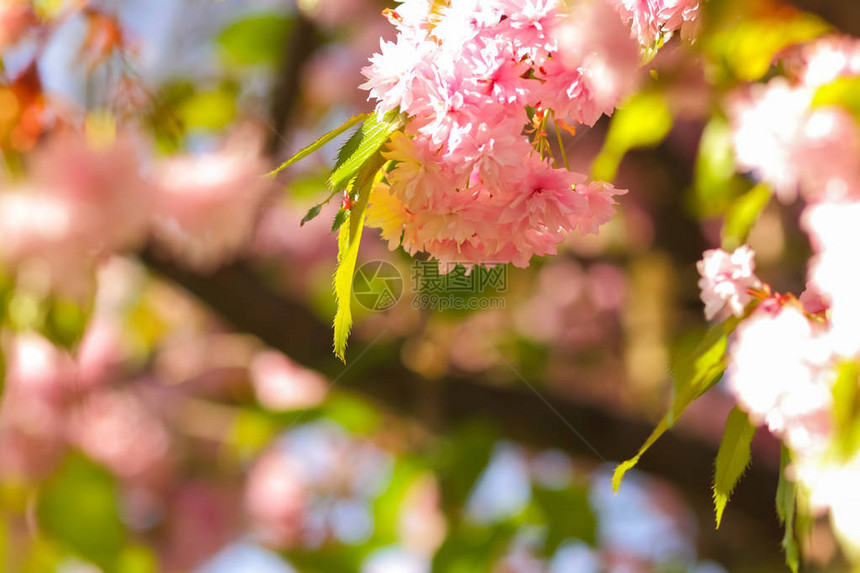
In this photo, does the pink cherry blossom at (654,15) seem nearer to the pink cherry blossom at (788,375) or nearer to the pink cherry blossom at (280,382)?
the pink cherry blossom at (788,375)

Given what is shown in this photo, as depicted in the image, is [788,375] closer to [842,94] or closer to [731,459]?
[731,459]

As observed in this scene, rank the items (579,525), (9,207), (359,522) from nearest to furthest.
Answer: (9,207)
(579,525)
(359,522)

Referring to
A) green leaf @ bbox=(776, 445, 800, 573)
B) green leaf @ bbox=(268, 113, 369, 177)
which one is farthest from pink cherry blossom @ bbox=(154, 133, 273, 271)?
green leaf @ bbox=(776, 445, 800, 573)

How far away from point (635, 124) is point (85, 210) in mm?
499

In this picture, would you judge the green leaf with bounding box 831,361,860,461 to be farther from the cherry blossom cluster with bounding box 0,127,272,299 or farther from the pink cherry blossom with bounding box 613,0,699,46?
the cherry blossom cluster with bounding box 0,127,272,299

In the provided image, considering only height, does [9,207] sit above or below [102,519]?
above

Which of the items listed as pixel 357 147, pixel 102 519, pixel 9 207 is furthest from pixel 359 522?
pixel 357 147

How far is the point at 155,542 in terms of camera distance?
64.9 inches

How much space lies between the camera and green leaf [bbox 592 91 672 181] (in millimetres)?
596

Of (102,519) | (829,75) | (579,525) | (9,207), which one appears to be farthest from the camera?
(102,519)

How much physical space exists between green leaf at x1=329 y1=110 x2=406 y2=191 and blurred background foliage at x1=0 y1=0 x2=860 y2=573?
0.61ft

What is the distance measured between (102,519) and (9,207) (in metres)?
0.63

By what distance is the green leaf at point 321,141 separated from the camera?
0.99ft

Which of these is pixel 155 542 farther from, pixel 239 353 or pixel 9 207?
pixel 9 207
